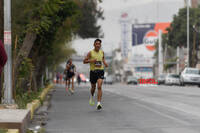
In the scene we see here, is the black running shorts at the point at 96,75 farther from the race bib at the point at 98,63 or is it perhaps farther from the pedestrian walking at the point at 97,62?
the race bib at the point at 98,63

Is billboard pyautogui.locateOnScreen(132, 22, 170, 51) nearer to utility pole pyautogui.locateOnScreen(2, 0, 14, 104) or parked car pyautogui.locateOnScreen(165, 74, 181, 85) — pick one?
parked car pyautogui.locateOnScreen(165, 74, 181, 85)

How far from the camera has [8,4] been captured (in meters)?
12.7

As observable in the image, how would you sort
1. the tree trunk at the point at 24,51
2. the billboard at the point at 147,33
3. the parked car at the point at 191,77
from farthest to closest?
the billboard at the point at 147,33
the parked car at the point at 191,77
the tree trunk at the point at 24,51

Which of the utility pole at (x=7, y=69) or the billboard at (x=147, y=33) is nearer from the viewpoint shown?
the utility pole at (x=7, y=69)

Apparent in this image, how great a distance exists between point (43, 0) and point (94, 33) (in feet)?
78.5

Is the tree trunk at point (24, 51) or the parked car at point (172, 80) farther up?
the tree trunk at point (24, 51)

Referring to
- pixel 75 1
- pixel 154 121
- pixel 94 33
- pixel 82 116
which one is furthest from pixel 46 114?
pixel 94 33

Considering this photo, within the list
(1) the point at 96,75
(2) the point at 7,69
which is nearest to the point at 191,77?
(1) the point at 96,75

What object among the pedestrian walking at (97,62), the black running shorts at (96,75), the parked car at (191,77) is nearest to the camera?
the pedestrian walking at (97,62)

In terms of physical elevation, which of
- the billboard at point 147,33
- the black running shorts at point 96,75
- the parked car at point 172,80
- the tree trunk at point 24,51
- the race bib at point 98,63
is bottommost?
the parked car at point 172,80

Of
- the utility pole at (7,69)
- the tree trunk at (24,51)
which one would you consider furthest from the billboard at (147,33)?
the utility pole at (7,69)

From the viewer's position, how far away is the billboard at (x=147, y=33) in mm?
130500

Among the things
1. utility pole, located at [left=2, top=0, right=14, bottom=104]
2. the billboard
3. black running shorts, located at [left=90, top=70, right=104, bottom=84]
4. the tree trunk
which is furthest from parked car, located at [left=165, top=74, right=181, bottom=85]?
the billboard

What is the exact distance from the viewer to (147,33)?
433 ft
